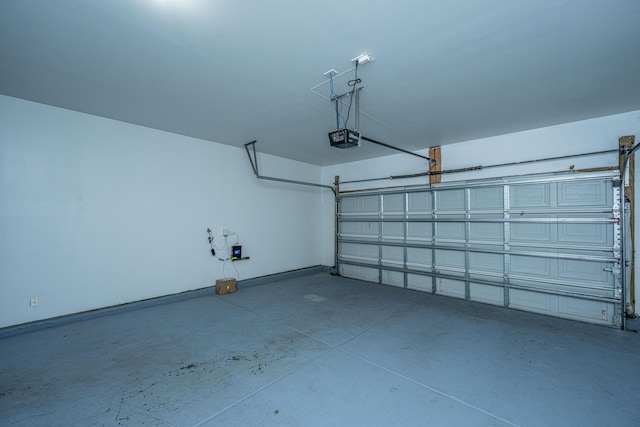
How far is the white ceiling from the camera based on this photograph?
179 cm

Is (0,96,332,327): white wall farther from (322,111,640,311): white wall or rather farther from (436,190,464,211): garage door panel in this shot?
(436,190,464,211): garage door panel

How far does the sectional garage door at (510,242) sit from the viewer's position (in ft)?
11.6

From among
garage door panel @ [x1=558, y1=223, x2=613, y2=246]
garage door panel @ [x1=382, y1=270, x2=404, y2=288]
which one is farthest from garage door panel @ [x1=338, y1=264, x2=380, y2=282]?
garage door panel @ [x1=558, y1=223, x2=613, y2=246]

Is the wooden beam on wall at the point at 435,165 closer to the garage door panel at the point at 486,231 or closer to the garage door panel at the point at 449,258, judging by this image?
the garage door panel at the point at 486,231

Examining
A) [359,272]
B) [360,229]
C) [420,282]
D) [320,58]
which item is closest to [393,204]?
[360,229]

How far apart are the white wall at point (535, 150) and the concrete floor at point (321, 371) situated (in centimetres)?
200

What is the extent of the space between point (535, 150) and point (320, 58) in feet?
12.1

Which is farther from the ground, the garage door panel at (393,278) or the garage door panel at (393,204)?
the garage door panel at (393,204)

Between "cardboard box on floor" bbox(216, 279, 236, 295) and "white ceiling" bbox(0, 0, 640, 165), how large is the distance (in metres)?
2.78

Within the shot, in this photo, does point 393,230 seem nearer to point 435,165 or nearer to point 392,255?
point 392,255

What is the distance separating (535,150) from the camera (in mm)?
4043

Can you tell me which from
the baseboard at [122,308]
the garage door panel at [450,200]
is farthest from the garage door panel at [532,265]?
the baseboard at [122,308]

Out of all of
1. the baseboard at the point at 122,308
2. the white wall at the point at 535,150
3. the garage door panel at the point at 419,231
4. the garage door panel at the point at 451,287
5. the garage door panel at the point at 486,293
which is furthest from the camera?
the garage door panel at the point at 419,231

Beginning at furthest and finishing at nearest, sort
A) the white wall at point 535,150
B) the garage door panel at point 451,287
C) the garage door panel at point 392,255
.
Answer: the garage door panel at point 392,255
the garage door panel at point 451,287
the white wall at point 535,150
